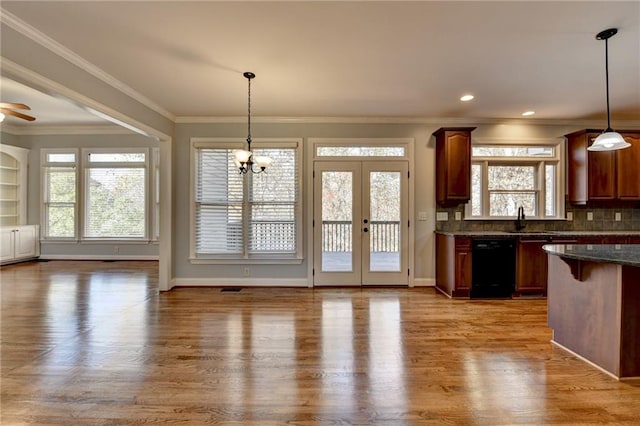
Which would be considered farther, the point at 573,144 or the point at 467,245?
the point at 573,144

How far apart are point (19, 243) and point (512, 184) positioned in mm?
9934

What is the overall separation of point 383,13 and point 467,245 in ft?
10.9

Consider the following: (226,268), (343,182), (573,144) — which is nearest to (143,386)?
(226,268)

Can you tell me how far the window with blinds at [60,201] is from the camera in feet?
22.7

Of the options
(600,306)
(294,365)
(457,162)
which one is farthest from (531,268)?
(294,365)

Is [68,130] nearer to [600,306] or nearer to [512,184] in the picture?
[512,184]

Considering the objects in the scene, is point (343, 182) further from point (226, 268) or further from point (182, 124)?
point (182, 124)

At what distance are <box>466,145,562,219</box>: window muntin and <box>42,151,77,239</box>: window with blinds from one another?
8486mm

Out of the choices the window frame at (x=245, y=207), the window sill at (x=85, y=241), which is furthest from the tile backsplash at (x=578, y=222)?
the window sill at (x=85, y=241)

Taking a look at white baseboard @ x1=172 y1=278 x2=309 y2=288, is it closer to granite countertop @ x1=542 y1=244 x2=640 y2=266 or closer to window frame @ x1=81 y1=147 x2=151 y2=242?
window frame @ x1=81 y1=147 x2=151 y2=242

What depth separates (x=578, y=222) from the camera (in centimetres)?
498

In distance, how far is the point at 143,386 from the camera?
2.15 metres

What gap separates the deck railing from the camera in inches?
194

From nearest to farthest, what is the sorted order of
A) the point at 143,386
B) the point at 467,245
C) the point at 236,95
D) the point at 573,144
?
the point at 143,386 → the point at 236,95 → the point at 467,245 → the point at 573,144
